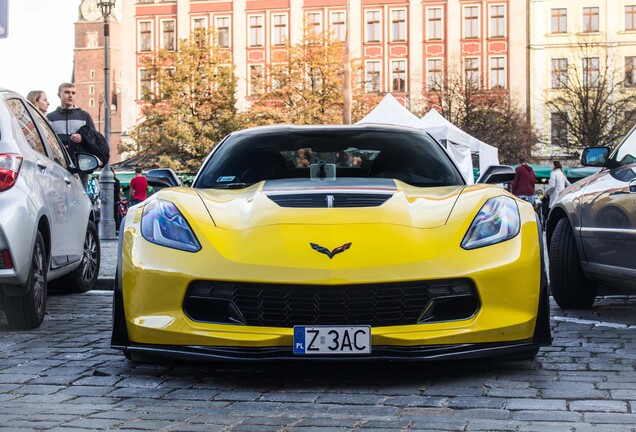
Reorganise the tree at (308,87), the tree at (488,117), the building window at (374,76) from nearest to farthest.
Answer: the tree at (488,117) < the tree at (308,87) < the building window at (374,76)

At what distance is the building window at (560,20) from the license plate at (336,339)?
63515mm

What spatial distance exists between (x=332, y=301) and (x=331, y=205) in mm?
634

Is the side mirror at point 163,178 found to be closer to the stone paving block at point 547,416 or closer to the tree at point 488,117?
the stone paving block at point 547,416

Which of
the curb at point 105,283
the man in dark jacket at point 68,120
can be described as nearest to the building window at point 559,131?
the man in dark jacket at point 68,120

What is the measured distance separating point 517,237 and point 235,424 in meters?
1.75

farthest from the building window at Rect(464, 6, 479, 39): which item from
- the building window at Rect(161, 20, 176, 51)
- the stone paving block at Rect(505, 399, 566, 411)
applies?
the stone paving block at Rect(505, 399, 566, 411)

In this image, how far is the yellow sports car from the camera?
4.46m

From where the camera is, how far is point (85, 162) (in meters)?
8.41

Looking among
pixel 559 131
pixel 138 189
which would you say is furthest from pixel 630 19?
pixel 138 189

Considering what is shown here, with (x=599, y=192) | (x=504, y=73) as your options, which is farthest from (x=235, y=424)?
(x=504, y=73)

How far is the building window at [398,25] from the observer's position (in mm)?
66000

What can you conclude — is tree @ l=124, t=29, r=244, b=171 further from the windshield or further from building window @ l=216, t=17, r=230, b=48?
the windshield

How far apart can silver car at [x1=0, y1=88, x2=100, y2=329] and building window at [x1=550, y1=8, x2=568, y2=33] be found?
60.1 m

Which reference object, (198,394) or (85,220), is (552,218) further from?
(198,394)
